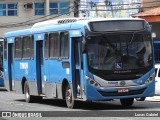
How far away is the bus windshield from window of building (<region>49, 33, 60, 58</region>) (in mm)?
2451

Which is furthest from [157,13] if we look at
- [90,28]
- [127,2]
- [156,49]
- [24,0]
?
[24,0]

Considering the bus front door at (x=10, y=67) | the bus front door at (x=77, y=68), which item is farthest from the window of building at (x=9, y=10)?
the bus front door at (x=77, y=68)

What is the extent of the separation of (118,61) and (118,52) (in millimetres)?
302

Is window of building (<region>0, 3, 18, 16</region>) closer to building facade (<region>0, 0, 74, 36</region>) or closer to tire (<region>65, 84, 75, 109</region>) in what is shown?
building facade (<region>0, 0, 74, 36</region>)

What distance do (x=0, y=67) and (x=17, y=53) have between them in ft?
40.9

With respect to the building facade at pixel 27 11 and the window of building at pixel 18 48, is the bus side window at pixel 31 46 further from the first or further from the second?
the building facade at pixel 27 11

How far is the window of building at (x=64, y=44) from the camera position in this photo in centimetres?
1994

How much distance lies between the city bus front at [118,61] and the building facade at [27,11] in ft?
159

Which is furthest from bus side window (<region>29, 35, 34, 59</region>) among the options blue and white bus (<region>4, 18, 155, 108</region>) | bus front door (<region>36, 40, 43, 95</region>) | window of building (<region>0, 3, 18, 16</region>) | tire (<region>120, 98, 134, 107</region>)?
window of building (<region>0, 3, 18, 16</region>)

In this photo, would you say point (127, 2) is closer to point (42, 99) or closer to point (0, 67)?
point (0, 67)

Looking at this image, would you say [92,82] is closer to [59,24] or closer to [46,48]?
[59,24]

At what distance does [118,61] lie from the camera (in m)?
18.8

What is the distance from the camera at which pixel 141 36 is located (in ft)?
62.8

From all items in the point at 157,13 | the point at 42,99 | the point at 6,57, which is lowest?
the point at 42,99
